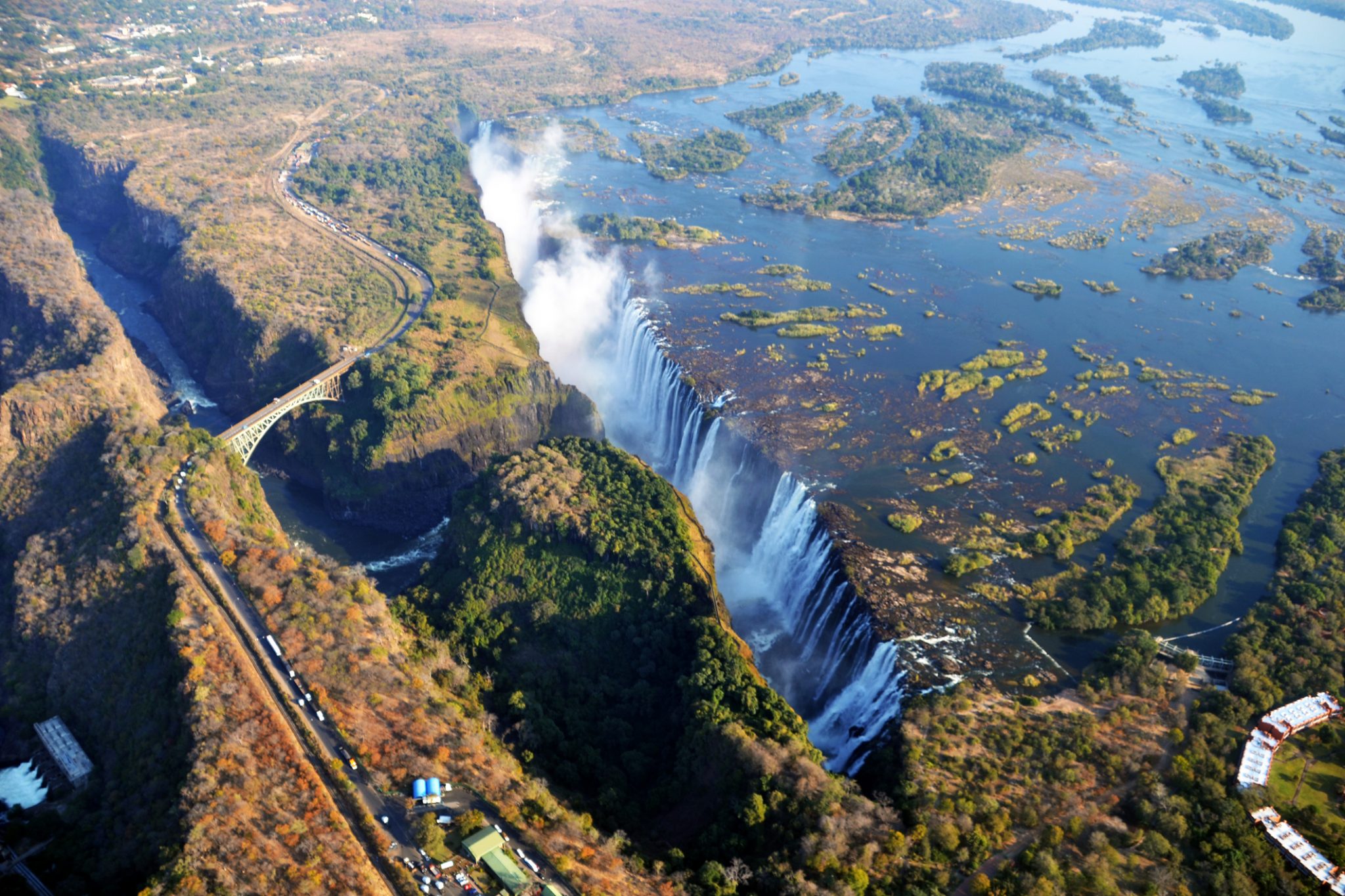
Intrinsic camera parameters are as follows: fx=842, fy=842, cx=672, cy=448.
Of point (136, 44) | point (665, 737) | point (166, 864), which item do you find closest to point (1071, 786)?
point (665, 737)

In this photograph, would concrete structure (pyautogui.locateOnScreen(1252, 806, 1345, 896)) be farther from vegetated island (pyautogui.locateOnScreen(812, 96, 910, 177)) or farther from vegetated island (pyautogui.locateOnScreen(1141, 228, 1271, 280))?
vegetated island (pyautogui.locateOnScreen(812, 96, 910, 177))

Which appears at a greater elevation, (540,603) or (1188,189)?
(1188,189)

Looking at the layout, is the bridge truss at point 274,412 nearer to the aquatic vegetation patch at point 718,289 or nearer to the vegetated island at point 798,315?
the aquatic vegetation patch at point 718,289

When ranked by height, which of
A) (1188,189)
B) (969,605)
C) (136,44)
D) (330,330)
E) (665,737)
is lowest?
(665,737)

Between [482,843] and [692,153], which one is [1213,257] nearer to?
[692,153]

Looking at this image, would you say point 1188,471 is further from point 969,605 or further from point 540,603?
point 540,603

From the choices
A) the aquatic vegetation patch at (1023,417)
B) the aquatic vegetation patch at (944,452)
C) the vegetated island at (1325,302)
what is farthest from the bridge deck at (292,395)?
the vegetated island at (1325,302)
